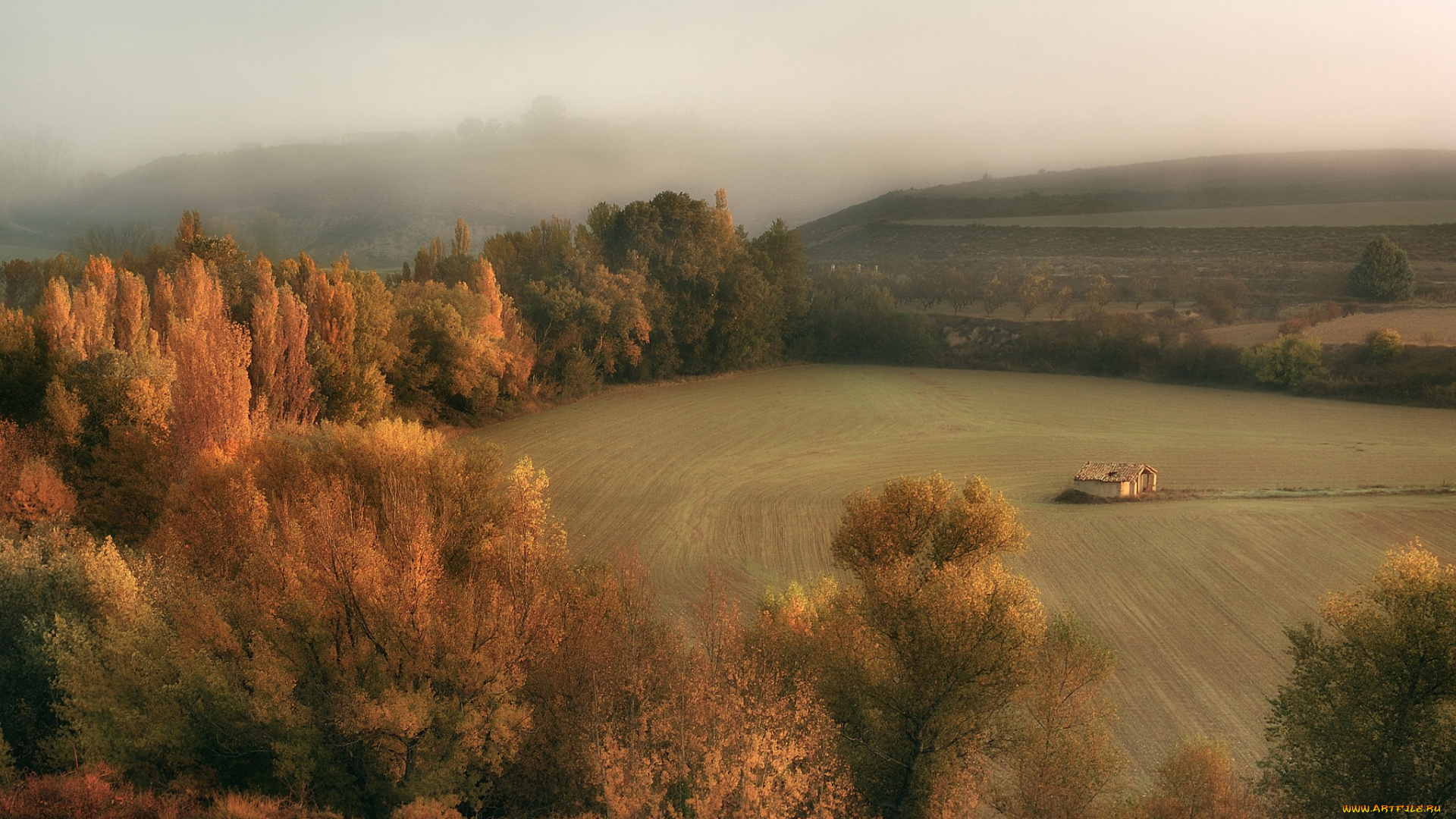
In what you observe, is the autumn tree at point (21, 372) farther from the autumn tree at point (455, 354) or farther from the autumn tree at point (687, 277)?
the autumn tree at point (687, 277)

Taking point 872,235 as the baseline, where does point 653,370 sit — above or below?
below

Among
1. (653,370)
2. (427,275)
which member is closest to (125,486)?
(427,275)

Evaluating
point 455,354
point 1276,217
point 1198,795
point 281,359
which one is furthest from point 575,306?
point 1276,217

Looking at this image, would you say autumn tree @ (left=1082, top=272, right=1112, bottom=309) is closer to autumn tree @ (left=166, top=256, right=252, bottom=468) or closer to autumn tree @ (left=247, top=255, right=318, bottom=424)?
autumn tree @ (left=247, top=255, right=318, bottom=424)

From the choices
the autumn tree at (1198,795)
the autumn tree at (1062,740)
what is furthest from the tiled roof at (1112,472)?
the autumn tree at (1198,795)

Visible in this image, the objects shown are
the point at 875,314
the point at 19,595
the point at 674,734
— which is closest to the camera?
the point at 674,734

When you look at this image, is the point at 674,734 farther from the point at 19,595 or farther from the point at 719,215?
the point at 719,215
